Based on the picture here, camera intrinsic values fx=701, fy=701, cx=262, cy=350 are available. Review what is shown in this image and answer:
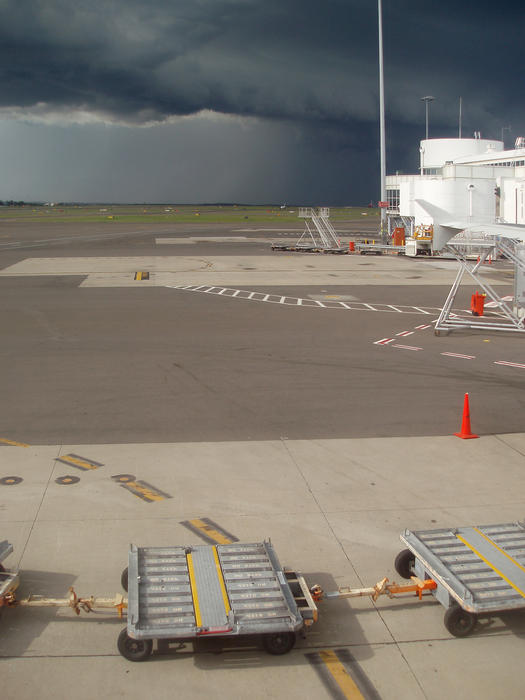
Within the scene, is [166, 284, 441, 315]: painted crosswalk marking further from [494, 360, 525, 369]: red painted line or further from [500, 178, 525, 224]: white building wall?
[500, 178, 525, 224]: white building wall

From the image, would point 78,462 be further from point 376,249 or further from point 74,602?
point 376,249

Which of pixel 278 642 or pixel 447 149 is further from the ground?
pixel 447 149

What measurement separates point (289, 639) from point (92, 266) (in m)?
44.9

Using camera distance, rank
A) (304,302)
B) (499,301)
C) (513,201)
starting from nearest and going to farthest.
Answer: (499,301) → (304,302) → (513,201)

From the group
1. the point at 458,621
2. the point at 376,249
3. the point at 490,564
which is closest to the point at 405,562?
the point at 490,564

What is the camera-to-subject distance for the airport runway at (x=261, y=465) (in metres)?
6.89

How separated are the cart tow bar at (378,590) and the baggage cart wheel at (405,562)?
21.1 inches

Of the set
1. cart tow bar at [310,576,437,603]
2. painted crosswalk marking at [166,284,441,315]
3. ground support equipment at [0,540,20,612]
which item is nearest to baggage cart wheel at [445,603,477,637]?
cart tow bar at [310,576,437,603]

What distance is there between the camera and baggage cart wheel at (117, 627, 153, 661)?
22.5ft

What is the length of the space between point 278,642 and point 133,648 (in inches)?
56.2

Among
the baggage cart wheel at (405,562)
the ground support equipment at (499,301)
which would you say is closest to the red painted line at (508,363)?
the ground support equipment at (499,301)

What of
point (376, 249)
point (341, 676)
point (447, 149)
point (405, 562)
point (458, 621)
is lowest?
point (341, 676)

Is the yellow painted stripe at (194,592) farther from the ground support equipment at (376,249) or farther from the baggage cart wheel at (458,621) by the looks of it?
the ground support equipment at (376,249)

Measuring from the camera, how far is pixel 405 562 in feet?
27.9
